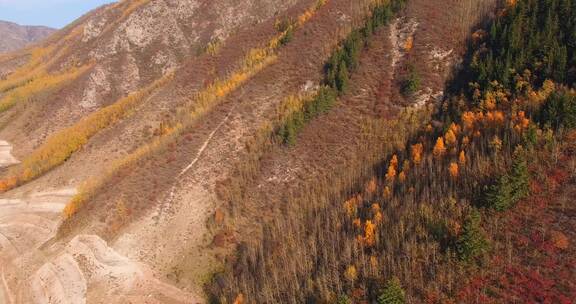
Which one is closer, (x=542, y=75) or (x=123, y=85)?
(x=542, y=75)

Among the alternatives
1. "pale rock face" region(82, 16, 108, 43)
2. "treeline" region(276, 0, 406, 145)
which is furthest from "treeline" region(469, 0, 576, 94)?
"pale rock face" region(82, 16, 108, 43)

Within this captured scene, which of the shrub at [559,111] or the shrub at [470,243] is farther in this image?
the shrub at [559,111]

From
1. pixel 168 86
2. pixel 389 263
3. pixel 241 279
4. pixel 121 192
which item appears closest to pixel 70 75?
pixel 168 86

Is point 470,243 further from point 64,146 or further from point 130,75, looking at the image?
point 130,75

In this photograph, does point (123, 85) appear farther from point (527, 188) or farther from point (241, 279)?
point (527, 188)

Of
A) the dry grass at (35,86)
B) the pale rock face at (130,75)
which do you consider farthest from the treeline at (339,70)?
the dry grass at (35,86)

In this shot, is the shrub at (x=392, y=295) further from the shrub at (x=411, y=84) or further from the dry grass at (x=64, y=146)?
the dry grass at (x=64, y=146)
